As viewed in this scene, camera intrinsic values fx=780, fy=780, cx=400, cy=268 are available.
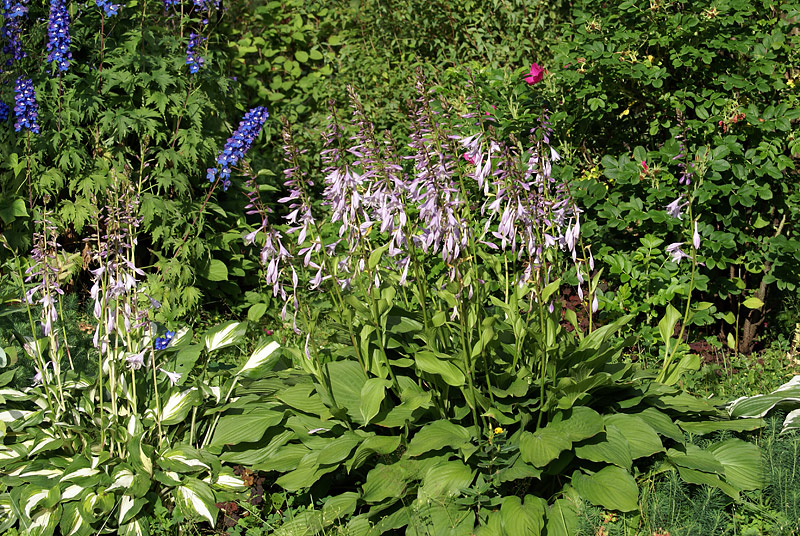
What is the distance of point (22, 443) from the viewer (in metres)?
3.43

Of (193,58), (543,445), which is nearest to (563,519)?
(543,445)

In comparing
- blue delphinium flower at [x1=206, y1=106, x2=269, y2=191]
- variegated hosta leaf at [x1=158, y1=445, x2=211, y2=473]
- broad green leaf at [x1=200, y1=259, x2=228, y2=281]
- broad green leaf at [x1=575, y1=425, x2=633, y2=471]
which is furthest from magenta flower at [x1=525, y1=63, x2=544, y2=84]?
variegated hosta leaf at [x1=158, y1=445, x2=211, y2=473]

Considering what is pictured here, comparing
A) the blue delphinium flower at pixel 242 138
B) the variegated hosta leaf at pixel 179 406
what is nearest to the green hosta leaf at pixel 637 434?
the variegated hosta leaf at pixel 179 406

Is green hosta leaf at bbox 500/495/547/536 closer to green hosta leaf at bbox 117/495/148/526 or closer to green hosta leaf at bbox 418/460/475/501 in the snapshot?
green hosta leaf at bbox 418/460/475/501

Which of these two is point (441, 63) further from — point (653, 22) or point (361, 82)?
point (653, 22)

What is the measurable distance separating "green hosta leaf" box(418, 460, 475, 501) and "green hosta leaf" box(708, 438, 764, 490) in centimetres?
105

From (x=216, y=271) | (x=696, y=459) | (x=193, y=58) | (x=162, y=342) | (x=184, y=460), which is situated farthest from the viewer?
(x=216, y=271)

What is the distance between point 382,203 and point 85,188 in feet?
9.88

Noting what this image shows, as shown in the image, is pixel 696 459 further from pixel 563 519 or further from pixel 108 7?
pixel 108 7

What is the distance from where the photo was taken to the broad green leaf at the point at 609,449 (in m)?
2.97

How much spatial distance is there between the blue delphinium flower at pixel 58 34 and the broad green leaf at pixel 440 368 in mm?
3158

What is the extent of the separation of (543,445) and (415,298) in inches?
50.8

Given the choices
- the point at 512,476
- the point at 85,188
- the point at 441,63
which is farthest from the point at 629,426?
the point at 441,63

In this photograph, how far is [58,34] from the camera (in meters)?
4.72
